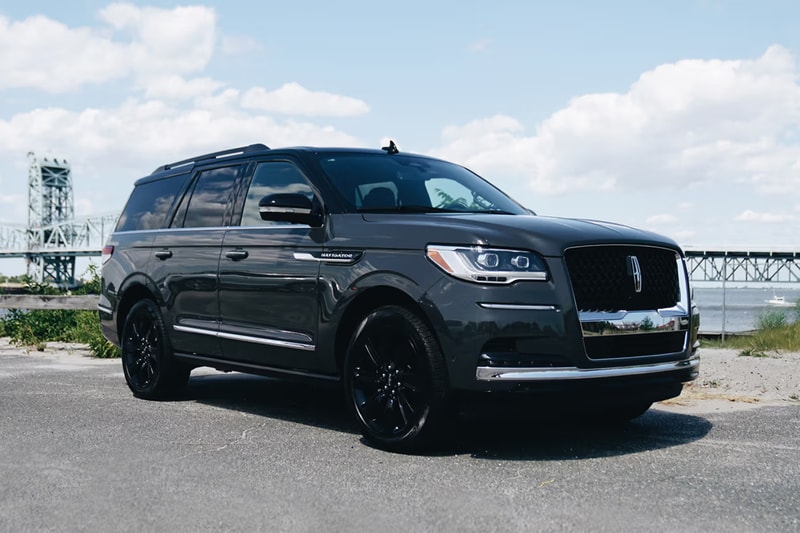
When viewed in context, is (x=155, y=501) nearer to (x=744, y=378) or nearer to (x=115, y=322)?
(x=115, y=322)

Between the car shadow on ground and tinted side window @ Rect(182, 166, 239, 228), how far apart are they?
61.6 inches

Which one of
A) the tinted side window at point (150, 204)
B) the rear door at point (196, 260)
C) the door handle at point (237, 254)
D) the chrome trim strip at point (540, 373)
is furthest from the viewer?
the tinted side window at point (150, 204)

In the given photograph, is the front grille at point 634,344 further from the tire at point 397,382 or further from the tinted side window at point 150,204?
the tinted side window at point 150,204

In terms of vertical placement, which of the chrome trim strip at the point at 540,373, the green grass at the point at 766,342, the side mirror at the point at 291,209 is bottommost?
the green grass at the point at 766,342

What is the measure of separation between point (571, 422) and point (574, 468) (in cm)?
162

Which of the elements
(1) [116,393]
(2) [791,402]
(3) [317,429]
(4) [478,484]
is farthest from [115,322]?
(2) [791,402]

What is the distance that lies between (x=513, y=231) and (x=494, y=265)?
0.84 ft

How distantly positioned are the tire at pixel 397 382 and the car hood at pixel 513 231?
1.65 ft

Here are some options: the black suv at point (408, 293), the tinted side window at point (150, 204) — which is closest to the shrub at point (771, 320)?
the black suv at point (408, 293)

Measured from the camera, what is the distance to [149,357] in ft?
25.1

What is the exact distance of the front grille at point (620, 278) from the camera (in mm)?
5000

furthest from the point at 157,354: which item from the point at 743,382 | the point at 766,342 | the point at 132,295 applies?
the point at 766,342

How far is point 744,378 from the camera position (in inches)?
355

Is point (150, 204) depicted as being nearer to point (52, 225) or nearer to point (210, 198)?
point (210, 198)
